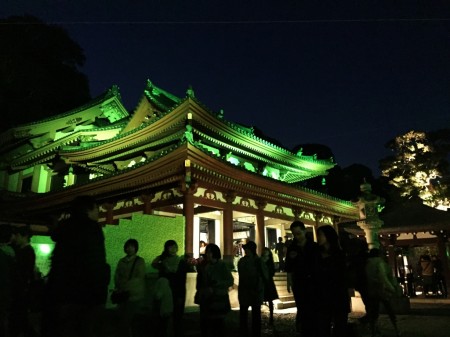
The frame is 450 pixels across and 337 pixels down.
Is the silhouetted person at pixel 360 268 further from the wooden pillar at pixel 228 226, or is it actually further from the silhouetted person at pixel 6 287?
the wooden pillar at pixel 228 226

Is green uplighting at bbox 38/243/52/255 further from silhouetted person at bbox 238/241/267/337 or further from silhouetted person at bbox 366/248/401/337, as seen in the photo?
silhouetted person at bbox 366/248/401/337

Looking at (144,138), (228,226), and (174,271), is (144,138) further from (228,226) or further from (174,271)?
(174,271)

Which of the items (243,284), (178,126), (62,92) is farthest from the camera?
(62,92)

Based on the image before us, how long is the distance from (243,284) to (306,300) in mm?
1664

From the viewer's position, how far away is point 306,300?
4766 mm

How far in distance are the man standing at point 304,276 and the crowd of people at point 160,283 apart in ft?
0.04

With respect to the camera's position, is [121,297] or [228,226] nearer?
[121,297]

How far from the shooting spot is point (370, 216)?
1470 centimetres

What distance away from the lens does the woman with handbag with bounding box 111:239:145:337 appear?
16.1 ft

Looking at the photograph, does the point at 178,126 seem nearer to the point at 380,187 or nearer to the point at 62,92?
the point at 62,92

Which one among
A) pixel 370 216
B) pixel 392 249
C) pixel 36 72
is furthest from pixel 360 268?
pixel 36 72

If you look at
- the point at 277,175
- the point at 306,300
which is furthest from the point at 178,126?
the point at 306,300

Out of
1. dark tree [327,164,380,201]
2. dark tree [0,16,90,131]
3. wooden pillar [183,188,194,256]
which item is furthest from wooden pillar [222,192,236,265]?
dark tree [327,164,380,201]

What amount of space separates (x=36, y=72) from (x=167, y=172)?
30729mm
